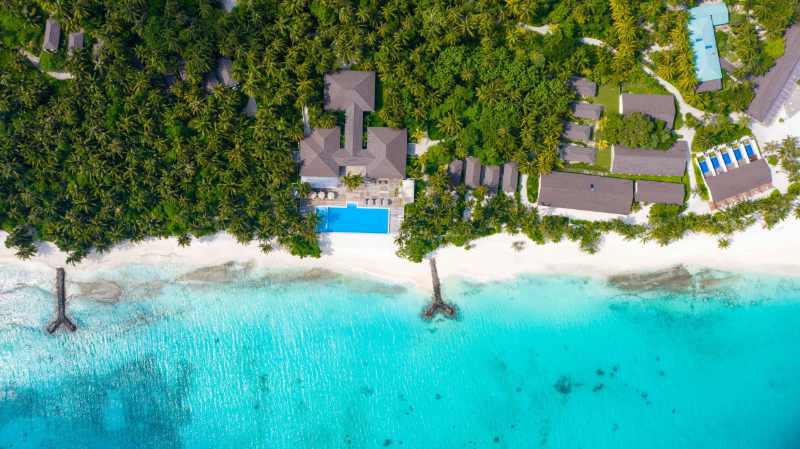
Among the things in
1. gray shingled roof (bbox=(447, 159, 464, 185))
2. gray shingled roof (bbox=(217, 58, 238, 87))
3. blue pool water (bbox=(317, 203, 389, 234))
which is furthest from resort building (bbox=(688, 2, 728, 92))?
gray shingled roof (bbox=(217, 58, 238, 87))

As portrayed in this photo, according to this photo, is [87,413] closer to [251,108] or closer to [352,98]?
[251,108]

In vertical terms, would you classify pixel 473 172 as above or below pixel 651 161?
below

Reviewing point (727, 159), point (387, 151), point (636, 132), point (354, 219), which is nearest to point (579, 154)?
point (636, 132)

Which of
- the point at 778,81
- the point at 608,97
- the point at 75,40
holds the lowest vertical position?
the point at 608,97

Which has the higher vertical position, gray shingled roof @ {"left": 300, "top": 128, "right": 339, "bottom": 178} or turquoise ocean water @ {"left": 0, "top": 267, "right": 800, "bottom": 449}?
gray shingled roof @ {"left": 300, "top": 128, "right": 339, "bottom": 178}

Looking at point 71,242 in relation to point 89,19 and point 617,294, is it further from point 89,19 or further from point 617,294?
point 617,294

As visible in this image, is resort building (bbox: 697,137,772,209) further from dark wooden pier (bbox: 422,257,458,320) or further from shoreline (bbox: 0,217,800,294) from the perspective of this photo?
dark wooden pier (bbox: 422,257,458,320)

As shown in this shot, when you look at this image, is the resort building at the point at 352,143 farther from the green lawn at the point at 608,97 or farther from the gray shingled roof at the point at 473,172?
the green lawn at the point at 608,97
